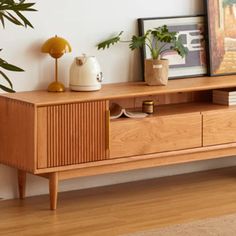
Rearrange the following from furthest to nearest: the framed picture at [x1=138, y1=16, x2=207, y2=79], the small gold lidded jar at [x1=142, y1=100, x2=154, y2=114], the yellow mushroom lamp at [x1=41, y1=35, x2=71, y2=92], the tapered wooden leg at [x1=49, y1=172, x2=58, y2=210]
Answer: the framed picture at [x1=138, y1=16, x2=207, y2=79] < the small gold lidded jar at [x1=142, y1=100, x2=154, y2=114] < the yellow mushroom lamp at [x1=41, y1=35, x2=71, y2=92] < the tapered wooden leg at [x1=49, y1=172, x2=58, y2=210]

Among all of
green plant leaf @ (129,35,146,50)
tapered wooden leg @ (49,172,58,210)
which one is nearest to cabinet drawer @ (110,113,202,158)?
tapered wooden leg @ (49,172,58,210)

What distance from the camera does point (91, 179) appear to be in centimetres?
509

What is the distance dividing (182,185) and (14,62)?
4.32ft

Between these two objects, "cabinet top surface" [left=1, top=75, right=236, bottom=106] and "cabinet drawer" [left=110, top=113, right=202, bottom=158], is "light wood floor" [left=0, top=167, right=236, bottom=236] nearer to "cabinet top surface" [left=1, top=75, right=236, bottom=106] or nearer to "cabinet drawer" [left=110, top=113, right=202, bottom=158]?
"cabinet drawer" [left=110, top=113, right=202, bottom=158]

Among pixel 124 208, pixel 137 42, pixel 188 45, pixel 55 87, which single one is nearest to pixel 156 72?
pixel 137 42

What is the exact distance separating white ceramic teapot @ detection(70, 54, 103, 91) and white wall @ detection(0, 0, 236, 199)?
0.60 ft

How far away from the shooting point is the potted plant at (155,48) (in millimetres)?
4906

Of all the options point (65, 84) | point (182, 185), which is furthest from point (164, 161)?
point (65, 84)

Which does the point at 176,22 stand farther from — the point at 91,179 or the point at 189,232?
the point at 189,232

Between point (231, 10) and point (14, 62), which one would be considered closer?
point (14, 62)

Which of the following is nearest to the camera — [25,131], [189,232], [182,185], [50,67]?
[189,232]

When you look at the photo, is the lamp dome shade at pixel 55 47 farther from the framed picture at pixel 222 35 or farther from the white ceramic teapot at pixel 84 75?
the framed picture at pixel 222 35

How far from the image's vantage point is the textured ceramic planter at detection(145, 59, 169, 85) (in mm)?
4902

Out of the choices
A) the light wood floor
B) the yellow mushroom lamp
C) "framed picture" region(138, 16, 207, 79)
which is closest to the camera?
the light wood floor
